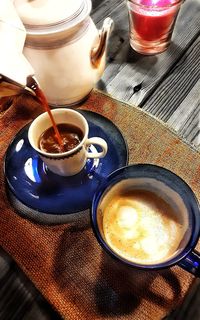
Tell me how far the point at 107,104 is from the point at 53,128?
0.16 meters

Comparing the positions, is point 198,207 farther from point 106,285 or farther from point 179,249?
point 106,285

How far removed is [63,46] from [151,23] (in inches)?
10.8

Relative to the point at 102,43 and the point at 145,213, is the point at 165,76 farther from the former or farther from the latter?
the point at 145,213

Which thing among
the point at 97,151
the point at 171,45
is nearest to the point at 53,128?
the point at 97,151

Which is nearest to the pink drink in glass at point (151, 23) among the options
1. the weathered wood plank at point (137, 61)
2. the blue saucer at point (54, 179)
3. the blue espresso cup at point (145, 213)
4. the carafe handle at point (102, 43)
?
the weathered wood plank at point (137, 61)

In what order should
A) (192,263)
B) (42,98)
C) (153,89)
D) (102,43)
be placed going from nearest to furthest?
(192,263) < (42,98) < (102,43) < (153,89)

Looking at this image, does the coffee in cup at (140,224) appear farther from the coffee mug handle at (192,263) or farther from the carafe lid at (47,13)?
the carafe lid at (47,13)

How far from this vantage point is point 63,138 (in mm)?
602

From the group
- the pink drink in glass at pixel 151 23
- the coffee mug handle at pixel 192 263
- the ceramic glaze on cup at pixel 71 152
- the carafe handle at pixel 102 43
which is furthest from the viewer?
the pink drink in glass at pixel 151 23

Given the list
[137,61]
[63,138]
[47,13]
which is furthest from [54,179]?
[137,61]

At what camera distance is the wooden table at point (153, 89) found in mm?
741

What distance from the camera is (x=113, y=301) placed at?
50 cm

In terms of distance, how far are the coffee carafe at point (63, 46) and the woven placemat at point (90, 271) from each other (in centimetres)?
17

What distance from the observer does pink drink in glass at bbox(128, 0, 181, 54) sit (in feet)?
2.51
